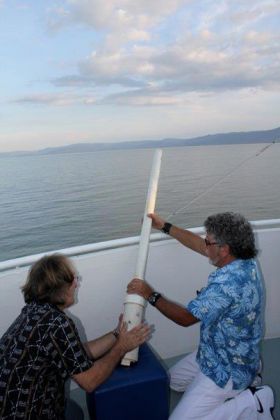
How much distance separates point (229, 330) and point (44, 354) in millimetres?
845

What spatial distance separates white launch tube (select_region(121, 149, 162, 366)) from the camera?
6.41ft

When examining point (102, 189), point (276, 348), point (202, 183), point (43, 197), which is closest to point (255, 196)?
point (202, 183)

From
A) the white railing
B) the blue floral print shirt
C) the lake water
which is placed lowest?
the lake water

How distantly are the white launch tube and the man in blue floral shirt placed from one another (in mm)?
93

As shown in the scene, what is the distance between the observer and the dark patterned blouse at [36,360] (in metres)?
1.37

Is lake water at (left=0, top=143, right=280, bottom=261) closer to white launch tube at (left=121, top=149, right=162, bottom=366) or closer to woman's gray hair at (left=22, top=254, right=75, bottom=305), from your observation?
white launch tube at (left=121, top=149, right=162, bottom=366)

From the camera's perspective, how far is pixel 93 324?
2463 mm

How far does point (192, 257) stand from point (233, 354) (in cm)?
89

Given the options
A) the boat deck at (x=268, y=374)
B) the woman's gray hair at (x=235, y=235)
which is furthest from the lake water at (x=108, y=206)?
the woman's gray hair at (x=235, y=235)

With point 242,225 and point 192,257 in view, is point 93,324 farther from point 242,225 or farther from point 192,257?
point 242,225

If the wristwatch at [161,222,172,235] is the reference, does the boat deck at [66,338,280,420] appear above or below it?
below


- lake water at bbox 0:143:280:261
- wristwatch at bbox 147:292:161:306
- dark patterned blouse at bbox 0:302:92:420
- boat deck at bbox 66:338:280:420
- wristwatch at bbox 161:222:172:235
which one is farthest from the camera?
lake water at bbox 0:143:280:261

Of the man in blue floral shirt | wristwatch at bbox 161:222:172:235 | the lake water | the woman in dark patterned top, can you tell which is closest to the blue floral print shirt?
the man in blue floral shirt

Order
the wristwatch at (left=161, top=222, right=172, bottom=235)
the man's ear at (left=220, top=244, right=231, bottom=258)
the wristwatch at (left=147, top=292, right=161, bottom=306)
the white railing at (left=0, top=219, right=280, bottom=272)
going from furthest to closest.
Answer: the wristwatch at (left=161, top=222, right=172, bottom=235) < the white railing at (left=0, top=219, right=280, bottom=272) < the wristwatch at (left=147, top=292, right=161, bottom=306) < the man's ear at (left=220, top=244, right=231, bottom=258)
